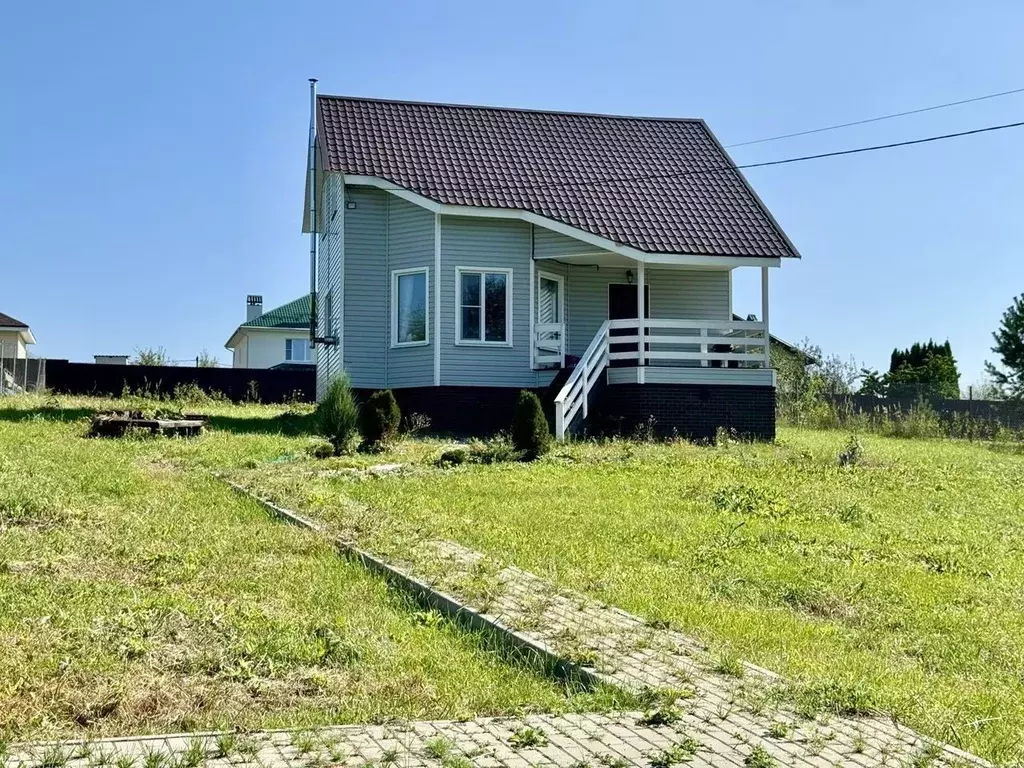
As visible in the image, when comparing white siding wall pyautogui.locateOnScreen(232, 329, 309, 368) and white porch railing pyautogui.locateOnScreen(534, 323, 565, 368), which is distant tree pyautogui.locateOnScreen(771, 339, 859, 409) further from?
white siding wall pyautogui.locateOnScreen(232, 329, 309, 368)

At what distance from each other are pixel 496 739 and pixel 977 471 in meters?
14.2

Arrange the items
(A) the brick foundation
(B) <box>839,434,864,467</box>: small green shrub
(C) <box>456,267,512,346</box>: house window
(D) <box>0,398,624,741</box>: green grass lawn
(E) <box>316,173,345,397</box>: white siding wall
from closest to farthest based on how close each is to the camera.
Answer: (D) <box>0,398,624,741</box>: green grass lawn, (B) <box>839,434,864,467</box>: small green shrub, (A) the brick foundation, (C) <box>456,267,512,346</box>: house window, (E) <box>316,173,345,397</box>: white siding wall

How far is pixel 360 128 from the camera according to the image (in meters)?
22.2

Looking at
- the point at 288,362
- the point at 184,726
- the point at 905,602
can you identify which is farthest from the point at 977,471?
the point at 288,362

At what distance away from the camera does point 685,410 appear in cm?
1944

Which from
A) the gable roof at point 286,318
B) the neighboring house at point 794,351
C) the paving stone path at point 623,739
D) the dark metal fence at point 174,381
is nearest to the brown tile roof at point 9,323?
the gable roof at point 286,318

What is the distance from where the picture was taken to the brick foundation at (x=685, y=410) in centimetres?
1919

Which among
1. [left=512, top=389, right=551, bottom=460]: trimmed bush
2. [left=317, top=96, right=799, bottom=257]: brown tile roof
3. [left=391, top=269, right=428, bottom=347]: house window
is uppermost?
[left=317, top=96, right=799, bottom=257]: brown tile roof

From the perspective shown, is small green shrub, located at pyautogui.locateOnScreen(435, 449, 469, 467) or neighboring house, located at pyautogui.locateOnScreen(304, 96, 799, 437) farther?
neighboring house, located at pyautogui.locateOnScreen(304, 96, 799, 437)

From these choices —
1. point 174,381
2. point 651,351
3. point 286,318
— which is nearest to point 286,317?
point 286,318

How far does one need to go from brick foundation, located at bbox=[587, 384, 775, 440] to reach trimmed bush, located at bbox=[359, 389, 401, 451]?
13.7ft

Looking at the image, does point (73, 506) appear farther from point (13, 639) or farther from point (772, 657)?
point (772, 657)

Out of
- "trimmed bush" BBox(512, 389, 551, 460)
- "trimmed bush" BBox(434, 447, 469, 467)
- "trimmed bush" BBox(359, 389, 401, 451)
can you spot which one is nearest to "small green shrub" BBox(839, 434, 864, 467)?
"trimmed bush" BBox(512, 389, 551, 460)

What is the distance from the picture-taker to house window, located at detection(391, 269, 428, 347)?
20.6 metres
